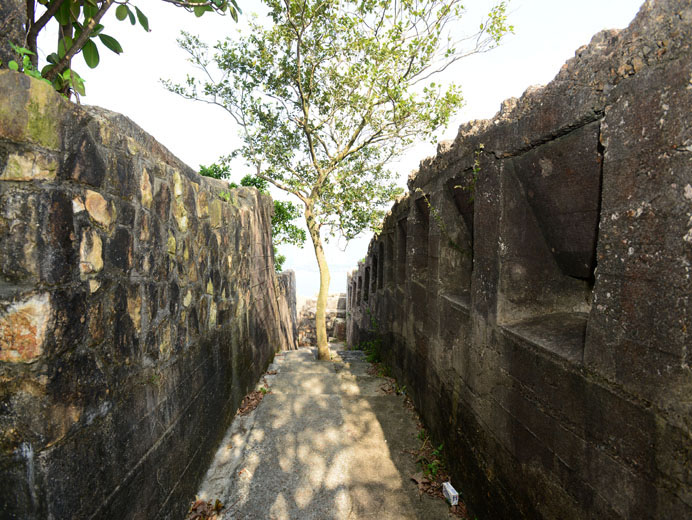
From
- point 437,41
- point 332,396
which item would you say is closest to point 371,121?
point 437,41

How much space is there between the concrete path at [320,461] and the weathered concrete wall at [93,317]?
1.62 feet

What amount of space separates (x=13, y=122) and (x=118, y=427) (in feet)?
4.55

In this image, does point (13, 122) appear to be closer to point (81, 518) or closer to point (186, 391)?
point (81, 518)

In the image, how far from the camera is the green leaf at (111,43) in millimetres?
1796

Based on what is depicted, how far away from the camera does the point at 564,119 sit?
196 centimetres

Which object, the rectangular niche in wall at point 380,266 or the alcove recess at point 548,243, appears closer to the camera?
the alcove recess at point 548,243

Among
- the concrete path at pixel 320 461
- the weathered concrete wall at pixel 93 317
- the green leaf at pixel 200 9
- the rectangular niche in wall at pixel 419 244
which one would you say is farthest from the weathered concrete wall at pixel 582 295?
the weathered concrete wall at pixel 93 317

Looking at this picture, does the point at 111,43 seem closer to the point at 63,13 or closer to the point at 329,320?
the point at 63,13

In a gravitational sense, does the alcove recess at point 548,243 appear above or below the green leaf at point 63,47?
below

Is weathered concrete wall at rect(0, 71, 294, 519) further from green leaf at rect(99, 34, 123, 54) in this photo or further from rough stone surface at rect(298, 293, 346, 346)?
rough stone surface at rect(298, 293, 346, 346)

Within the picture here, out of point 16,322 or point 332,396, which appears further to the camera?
point 332,396

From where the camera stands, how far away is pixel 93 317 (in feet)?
5.30

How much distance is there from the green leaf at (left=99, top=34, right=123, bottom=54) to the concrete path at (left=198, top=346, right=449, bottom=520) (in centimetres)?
312

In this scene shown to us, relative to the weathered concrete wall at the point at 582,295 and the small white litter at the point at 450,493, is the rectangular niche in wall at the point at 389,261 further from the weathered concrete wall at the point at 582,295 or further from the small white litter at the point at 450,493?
the small white litter at the point at 450,493
